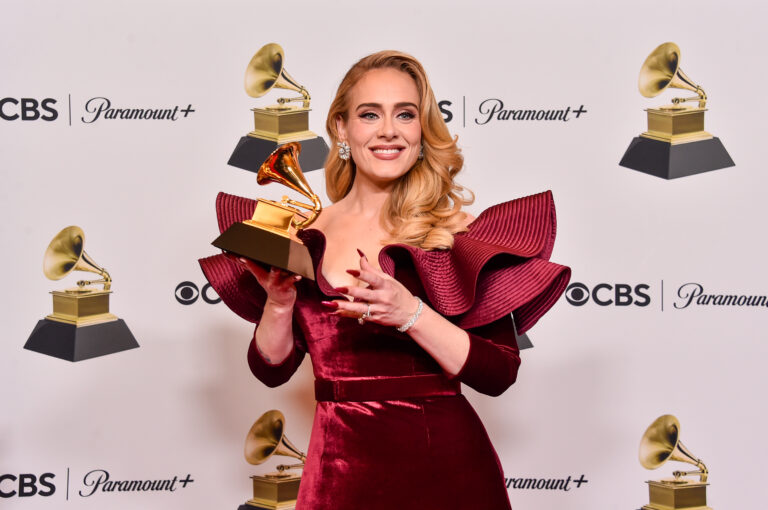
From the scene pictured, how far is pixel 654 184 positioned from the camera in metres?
3.23

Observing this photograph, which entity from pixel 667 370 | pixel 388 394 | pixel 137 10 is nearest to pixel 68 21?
pixel 137 10

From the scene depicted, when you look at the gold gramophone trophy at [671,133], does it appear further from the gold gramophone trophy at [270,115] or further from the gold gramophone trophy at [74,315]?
the gold gramophone trophy at [74,315]

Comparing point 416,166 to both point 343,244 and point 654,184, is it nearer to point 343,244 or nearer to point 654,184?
point 343,244

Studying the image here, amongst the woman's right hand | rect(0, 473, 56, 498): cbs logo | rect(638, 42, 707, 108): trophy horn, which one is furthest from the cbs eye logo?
rect(638, 42, 707, 108): trophy horn

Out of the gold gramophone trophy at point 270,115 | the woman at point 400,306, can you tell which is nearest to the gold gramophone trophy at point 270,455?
the gold gramophone trophy at point 270,115

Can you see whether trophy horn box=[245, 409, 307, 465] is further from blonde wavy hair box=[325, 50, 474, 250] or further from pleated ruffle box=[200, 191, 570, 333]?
blonde wavy hair box=[325, 50, 474, 250]

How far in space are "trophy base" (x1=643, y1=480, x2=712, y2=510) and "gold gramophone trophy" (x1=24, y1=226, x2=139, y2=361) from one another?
6.10ft

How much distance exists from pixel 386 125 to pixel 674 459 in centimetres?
175

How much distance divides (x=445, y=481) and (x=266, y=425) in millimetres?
1379

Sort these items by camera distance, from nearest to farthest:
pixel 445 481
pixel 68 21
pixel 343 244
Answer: pixel 445 481 → pixel 343 244 → pixel 68 21

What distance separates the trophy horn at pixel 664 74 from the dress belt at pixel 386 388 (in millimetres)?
1661

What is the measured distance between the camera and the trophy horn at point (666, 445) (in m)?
3.21

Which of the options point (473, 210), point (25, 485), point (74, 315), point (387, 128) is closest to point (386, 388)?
point (387, 128)

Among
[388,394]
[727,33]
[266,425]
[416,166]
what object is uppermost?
[727,33]
